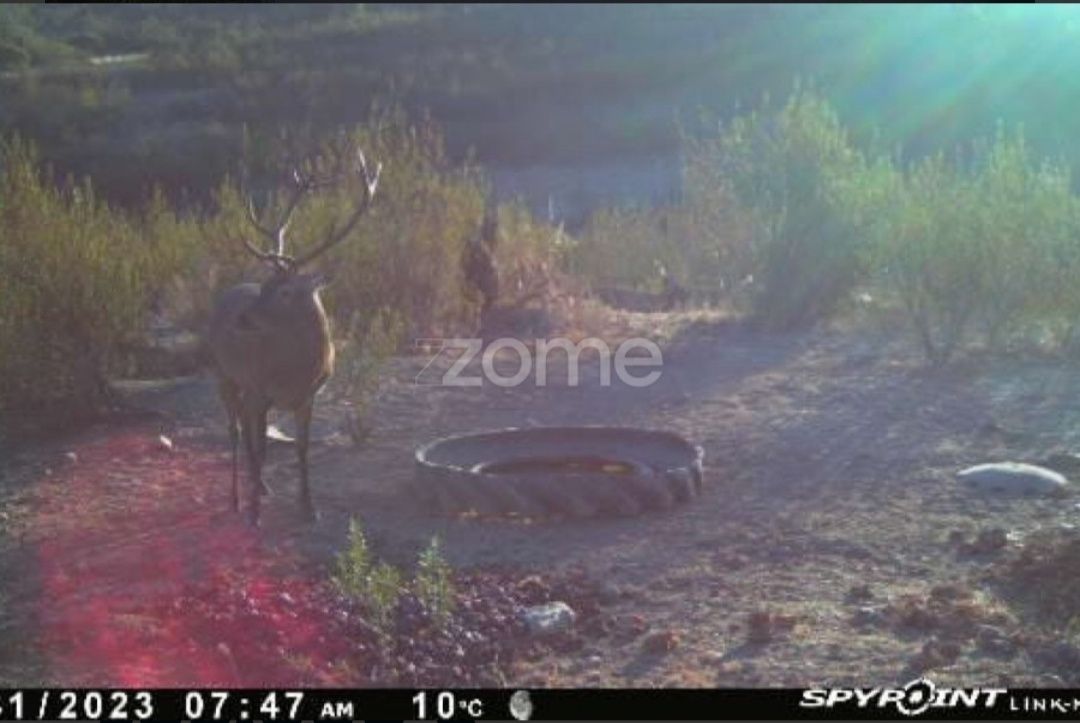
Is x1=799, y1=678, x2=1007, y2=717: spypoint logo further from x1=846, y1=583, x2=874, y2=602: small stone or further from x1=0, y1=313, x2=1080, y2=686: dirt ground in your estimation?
x1=846, y1=583, x2=874, y2=602: small stone

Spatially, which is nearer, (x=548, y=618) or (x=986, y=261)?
(x=548, y=618)

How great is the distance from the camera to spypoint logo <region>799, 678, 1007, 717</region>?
252 inches

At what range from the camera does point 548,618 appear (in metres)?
7.45

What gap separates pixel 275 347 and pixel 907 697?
390 centimetres

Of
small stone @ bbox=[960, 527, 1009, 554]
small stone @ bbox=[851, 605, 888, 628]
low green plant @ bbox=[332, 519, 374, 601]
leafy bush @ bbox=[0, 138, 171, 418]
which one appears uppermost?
leafy bush @ bbox=[0, 138, 171, 418]

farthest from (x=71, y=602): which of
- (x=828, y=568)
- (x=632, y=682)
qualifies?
(x=828, y=568)

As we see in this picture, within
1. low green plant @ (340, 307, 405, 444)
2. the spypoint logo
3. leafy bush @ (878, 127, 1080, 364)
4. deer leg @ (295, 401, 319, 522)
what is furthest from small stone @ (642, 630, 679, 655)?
leafy bush @ (878, 127, 1080, 364)

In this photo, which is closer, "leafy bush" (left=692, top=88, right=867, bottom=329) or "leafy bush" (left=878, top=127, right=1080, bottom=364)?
"leafy bush" (left=878, top=127, right=1080, bottom=364)

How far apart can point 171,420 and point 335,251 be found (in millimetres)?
2697

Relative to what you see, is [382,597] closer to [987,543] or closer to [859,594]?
[859,594]

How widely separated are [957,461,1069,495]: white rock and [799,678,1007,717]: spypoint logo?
3200mm

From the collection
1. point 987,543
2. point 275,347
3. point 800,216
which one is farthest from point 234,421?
point 800,216

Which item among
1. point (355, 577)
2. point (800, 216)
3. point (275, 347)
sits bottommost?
point (355, 577)

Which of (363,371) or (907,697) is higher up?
(363,371)
